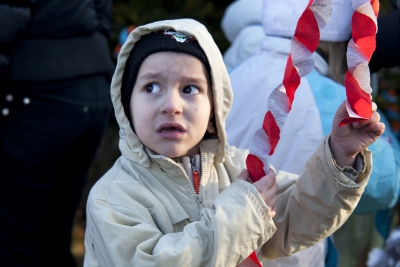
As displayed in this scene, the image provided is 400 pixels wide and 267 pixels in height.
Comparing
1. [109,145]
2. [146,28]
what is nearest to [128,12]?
[109,145]

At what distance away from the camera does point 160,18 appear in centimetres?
475

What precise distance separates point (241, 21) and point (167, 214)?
239cm

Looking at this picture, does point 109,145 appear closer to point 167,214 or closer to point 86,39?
point 86,39

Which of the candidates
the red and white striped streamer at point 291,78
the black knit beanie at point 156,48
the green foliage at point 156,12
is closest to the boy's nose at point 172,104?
the black knit beanie at point 156,48

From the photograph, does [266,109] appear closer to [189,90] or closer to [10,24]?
[189,90]

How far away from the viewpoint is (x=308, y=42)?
172cm

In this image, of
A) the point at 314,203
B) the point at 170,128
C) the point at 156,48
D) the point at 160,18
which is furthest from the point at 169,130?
the point at 160,18

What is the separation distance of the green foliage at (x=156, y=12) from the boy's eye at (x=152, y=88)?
9.39 ft

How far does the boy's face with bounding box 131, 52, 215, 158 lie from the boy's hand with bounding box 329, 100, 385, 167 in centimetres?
42

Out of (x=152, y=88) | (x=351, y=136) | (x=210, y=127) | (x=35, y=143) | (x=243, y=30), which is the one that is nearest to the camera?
(x=351, y=136)

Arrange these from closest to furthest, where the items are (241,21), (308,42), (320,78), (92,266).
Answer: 1. (308,42)
2. (92,266)
3. (320,78)
4. (241,21)

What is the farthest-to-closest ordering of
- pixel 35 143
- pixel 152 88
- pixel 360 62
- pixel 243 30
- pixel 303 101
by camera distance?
1. pixel 243 30
2. pixel 35 143
3. pixel 303 101
4. pixel 152 88
5. pixel 360 62

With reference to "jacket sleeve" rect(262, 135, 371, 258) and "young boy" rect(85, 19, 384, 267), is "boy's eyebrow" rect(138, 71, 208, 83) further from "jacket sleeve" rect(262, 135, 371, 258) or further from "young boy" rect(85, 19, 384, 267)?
"jacket sleeve" rect(262, 135, 371, 258)

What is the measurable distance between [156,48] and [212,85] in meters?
0.22
